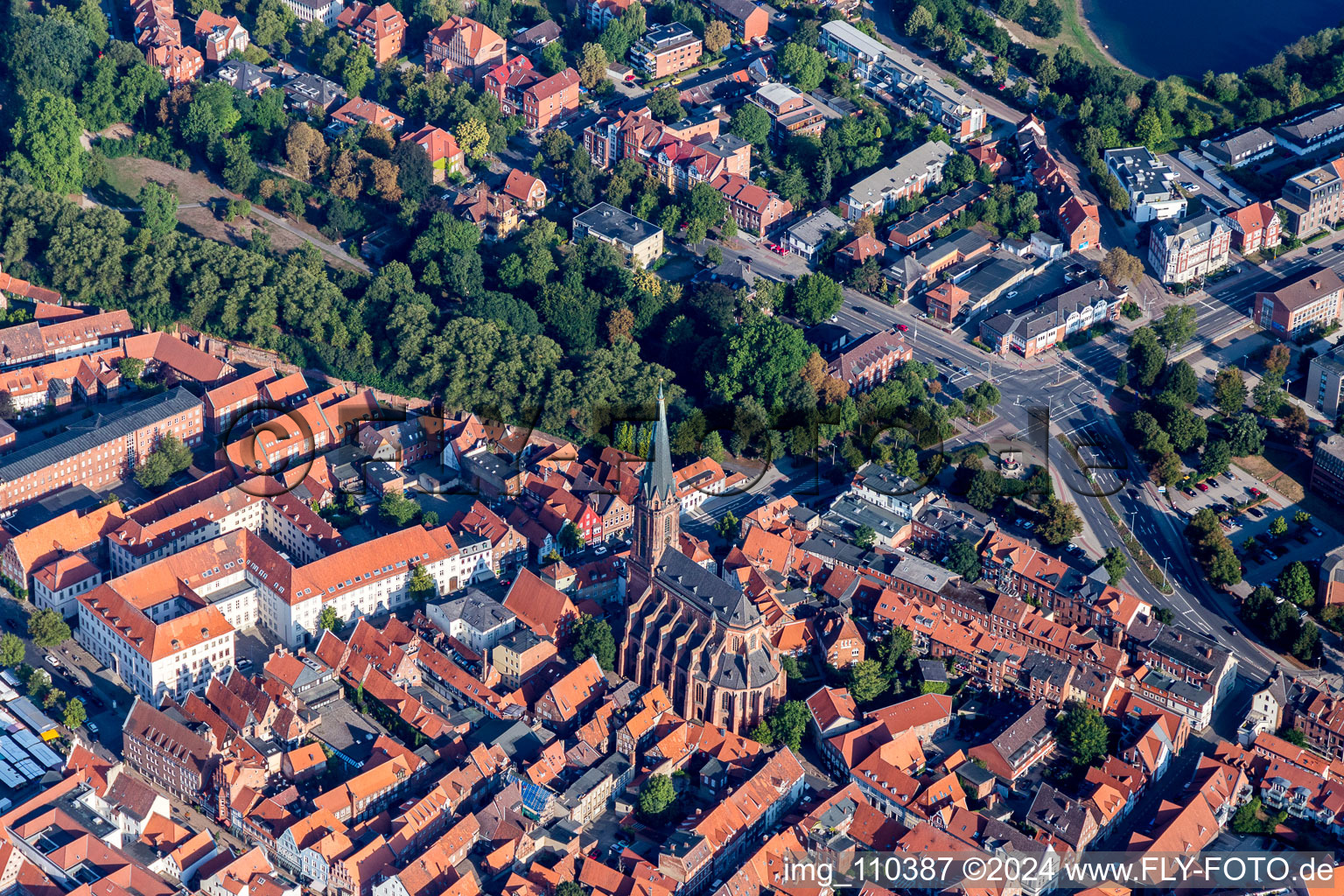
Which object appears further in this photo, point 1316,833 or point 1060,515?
point 1060,515

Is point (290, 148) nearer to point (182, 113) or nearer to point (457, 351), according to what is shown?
point (182, 113)

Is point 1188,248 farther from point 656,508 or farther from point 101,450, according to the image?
point 101,450

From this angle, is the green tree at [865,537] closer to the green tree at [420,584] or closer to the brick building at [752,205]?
the green tree at [420,584]

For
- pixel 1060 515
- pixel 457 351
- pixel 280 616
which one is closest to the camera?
pixel 280 616

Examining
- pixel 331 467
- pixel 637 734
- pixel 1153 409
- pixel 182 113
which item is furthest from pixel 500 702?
pixel 182 113

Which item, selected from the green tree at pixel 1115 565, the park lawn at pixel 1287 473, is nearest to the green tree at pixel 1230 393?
the park lawn at pixel 1287 473

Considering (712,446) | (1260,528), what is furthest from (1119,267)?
(712,446)

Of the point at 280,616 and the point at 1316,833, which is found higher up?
the point at 280,616
